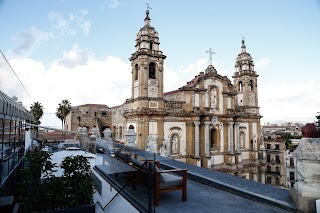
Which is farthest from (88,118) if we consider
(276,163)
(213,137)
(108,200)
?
(276,163)

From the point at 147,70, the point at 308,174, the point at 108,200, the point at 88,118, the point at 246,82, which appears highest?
the point at 246,82

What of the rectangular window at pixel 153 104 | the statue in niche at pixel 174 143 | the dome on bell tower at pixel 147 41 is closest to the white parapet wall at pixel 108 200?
the rectangular window at pixel 153 104

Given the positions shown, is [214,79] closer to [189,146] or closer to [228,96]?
[228,96]

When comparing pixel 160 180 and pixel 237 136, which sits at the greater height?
pixel 160 180

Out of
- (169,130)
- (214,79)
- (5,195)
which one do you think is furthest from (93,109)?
(5,195)

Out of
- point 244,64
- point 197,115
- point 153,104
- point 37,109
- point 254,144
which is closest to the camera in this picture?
point 153,104

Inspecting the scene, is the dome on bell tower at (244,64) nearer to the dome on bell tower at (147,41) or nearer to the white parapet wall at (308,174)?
the dome on bell tower at (147,41)

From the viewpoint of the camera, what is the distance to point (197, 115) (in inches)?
829

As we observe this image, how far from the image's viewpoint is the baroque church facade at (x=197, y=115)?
19.1 meters

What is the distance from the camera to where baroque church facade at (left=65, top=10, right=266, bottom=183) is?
19094 mm

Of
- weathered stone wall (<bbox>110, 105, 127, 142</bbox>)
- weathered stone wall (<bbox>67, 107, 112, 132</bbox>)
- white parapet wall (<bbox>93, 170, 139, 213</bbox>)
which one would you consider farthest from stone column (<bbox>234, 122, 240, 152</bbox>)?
white parapet wall (<bbox>93, 170, 139, 213</bbox>)

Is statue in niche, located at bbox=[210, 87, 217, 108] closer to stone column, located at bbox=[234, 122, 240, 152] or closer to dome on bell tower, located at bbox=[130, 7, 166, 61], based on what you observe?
stone column, located at bbox=[234, 122, 240, 152]

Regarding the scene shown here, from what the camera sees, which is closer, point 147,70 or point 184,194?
point 184,194

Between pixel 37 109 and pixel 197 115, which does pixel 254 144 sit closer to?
pixel 197 115
